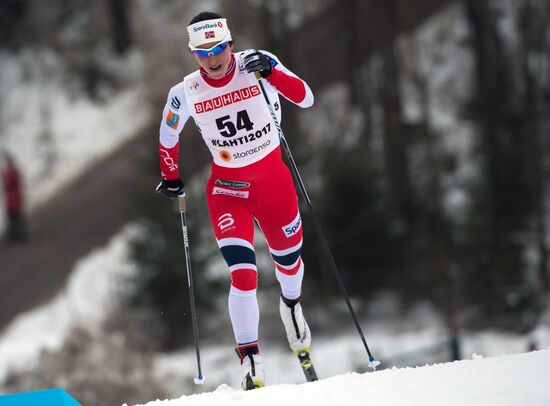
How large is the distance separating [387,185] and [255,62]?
12.4m

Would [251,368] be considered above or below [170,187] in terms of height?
below

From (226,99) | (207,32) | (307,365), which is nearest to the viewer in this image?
(207,32)

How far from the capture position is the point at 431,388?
5754mm

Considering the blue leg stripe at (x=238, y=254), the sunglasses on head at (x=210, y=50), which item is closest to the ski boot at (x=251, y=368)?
the blue leg stripe at (x=238, y=254)

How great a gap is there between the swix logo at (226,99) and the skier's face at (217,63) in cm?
15

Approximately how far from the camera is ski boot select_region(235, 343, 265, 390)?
288 inches

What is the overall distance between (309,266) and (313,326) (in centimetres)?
104

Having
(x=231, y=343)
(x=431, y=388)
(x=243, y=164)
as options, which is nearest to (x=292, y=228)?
(x=243, y=164)

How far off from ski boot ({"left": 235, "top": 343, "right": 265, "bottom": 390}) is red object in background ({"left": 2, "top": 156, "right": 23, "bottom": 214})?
51.6 feet

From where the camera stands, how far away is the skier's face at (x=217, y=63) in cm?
710

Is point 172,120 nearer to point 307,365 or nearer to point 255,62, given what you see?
point 255,62

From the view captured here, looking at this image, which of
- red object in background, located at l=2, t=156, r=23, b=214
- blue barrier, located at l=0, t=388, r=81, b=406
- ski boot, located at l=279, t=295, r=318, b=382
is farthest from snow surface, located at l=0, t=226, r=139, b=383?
blue barrier, located at l=0, t=388, r=81, b=406

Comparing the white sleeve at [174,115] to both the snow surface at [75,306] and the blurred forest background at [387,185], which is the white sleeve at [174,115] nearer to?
the blurred forest background at [387,185]

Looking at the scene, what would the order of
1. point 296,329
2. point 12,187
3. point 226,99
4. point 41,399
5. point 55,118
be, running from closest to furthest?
point 41,399 → point 226,99 → point 296,329 → point 12,187 → point 55,118
